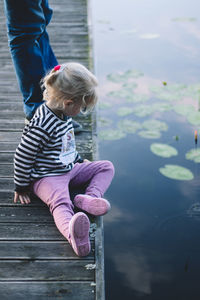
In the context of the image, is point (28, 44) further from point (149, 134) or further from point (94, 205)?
point (149, 134)

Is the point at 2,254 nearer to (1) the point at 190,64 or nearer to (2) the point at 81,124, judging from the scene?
(2) the point at 81,124

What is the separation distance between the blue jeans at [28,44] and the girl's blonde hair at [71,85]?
0.54 meters

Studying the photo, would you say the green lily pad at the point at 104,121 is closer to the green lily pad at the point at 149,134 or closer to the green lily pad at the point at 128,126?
the green lily pad at the point at 128,126

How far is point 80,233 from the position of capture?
4.60 ft

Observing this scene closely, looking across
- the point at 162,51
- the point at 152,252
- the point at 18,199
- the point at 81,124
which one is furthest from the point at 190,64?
the point at 18,199

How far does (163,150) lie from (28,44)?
1409 mm

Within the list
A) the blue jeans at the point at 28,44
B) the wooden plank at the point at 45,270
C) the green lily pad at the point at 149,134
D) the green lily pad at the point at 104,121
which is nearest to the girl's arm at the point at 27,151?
the wooden plank at the point at 45,270

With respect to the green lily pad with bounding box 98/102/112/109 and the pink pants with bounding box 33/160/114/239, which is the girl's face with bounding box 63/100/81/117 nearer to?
the pink pants with bounding box 33/160/114/239

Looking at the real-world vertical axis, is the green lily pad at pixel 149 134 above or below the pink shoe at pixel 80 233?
below

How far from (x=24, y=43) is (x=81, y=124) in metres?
0.61

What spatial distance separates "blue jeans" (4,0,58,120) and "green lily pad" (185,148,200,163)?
1.33m

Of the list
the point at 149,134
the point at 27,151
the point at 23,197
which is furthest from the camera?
the point at 149,134

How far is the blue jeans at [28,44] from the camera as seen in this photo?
1.98 m

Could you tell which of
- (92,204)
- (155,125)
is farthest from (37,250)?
(155,125)
